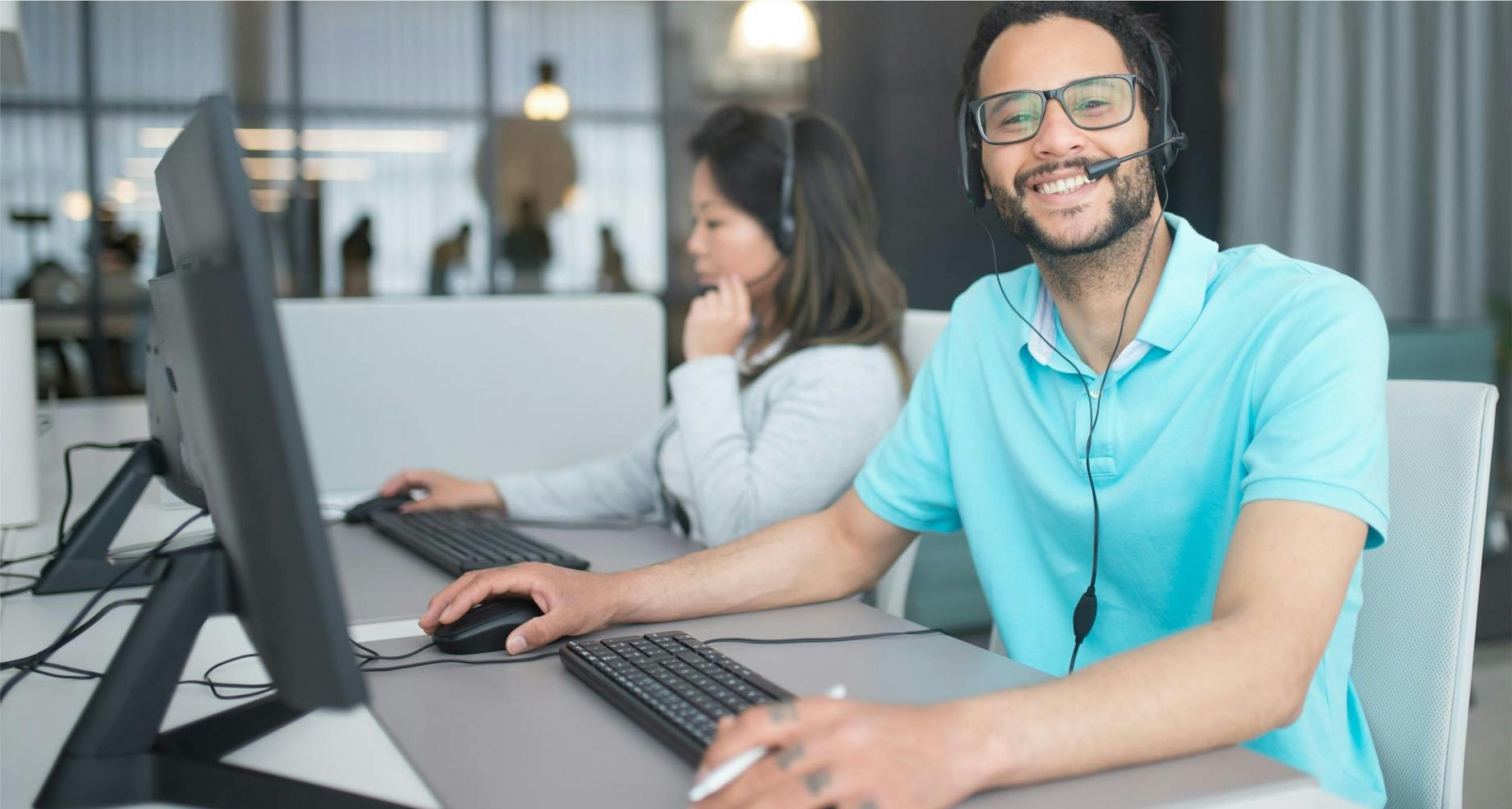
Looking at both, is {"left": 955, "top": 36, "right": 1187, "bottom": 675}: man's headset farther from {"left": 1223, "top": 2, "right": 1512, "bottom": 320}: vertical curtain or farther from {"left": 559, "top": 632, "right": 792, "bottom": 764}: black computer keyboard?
{"left": 1223, "top": 2, "right": 1512, "bottom": 320}: vertical curtain

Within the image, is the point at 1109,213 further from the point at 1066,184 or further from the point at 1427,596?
the point at 1427,596

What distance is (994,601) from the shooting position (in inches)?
47.3

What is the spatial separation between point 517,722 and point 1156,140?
2.56 feet

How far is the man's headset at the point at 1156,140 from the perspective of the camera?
1.10 m

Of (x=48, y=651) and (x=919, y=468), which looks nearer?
(x=48, y=651)

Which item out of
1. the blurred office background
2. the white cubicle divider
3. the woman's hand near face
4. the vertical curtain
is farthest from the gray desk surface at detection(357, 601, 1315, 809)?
the vertical curtain

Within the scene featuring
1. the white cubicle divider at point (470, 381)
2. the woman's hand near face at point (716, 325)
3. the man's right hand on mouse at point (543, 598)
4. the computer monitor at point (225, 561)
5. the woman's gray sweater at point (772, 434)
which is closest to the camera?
the computer monitor at point (225, 561)

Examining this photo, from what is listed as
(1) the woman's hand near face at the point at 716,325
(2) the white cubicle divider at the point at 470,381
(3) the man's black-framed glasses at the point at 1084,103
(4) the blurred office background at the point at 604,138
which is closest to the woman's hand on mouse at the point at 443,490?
(2) the white cubicle divider at the point at 470,381

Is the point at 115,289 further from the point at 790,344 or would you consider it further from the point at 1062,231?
the point at 1062,231

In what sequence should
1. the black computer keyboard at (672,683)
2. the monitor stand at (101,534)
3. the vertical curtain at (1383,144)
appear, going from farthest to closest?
the vertical curtain at (1383,144), the monitor stand at (101,534), the black computer keyboard at (672,683)

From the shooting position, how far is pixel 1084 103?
112 cm

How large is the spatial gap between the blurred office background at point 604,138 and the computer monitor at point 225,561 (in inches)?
136

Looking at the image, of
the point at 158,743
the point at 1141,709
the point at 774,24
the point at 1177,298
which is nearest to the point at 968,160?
Result: the point at 1177,298

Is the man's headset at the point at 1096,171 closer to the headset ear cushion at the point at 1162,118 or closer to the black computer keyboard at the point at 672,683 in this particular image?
the headset ear cushion at the point at 1162,118
